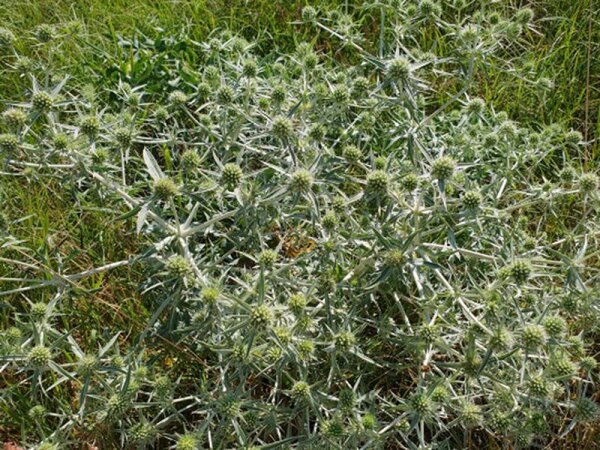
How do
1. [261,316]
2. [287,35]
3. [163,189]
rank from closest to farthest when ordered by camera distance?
[261,316] < [163,189] < [287,35]

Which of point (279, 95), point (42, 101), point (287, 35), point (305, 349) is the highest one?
point (279, 95)

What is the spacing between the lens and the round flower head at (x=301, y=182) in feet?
7.99

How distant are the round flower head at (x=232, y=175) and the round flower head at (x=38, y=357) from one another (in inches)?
35.4

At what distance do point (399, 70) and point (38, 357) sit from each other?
1.75 meters

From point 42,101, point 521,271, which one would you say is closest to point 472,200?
point 521,271

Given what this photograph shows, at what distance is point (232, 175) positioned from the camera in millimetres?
2545

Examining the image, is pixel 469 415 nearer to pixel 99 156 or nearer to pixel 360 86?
pixel 360 86

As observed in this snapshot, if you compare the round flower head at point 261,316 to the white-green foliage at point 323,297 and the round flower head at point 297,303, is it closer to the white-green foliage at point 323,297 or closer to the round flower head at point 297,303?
the white-green foliage at point 323,297

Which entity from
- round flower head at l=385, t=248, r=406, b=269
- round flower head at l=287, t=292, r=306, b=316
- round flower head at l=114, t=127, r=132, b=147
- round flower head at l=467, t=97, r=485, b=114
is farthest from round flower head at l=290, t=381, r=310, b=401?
round flower head at l=467, t=97, r=485, b=114

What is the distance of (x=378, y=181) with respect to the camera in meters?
2.52

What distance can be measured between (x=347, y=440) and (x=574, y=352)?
98 cm

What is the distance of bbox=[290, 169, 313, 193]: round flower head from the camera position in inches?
95.9

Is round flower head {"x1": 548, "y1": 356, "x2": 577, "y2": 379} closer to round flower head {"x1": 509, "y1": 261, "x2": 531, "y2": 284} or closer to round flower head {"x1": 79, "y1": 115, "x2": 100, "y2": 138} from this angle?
round flower head {"x1": 509, "y1": 261, "x2": 531, "y2": 284}

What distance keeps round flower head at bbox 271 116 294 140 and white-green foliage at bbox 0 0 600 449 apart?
0.01m
